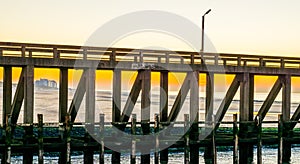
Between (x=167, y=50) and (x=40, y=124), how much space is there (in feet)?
30.6

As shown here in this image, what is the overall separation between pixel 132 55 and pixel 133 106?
237 centimetres

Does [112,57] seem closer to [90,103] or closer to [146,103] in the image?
[146,103]

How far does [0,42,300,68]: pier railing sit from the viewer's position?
2994 cm

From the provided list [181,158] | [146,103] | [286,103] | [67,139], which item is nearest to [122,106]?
[181,158]

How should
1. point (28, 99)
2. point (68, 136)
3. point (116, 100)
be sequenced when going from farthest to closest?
point (116, 100), point (28, 99), point (68, 136)

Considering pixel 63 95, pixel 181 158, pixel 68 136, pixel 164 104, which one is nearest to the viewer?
pixel 68 136

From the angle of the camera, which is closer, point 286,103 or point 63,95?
point 63,95

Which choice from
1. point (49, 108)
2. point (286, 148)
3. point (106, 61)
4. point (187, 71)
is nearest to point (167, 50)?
point (187, 71)

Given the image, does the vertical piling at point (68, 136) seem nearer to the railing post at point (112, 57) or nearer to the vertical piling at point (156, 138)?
the vertical piling at point (156, 138)

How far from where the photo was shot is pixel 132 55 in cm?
3244

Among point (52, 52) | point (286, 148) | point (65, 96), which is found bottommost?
point (286, 148)

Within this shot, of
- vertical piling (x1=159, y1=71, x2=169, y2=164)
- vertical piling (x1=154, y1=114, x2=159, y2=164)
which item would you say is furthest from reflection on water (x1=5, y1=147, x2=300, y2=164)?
vertical piling (x1=154, y1=114, x2=159, y2=164)

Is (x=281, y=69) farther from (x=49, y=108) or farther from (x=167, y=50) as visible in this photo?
(x=49, y=108)

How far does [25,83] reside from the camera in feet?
95.8
